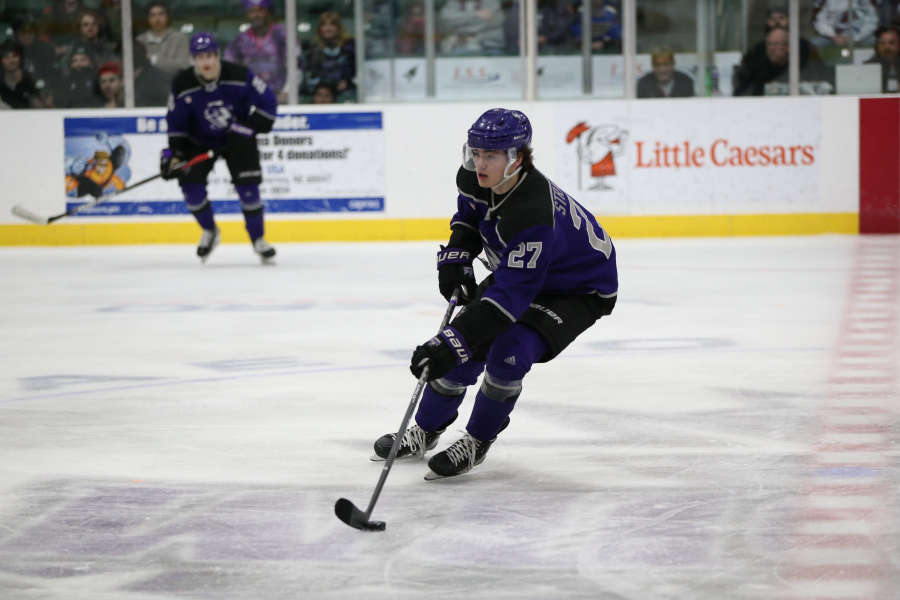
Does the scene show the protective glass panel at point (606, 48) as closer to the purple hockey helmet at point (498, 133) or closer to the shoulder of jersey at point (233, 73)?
the shoulder of jersey at point (233, 73)

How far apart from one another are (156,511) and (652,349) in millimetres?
2527

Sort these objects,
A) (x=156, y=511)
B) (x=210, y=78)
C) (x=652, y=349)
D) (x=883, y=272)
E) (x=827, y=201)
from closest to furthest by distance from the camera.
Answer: (x=156, y=511) < (x=652, y=349) < (x=883, y=272) < (x=210, y=78) < (x=827, y=201)

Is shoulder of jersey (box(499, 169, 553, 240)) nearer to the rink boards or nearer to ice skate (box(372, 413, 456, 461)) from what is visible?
ice skate (box(372, 413, 456, 461))

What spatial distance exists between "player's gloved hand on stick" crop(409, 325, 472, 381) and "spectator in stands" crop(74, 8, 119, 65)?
8565mm

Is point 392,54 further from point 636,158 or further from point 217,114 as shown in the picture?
point 217,114

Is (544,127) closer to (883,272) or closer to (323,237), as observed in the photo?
(323,237)

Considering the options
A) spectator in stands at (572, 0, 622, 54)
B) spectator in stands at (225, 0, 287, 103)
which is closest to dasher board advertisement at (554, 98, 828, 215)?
spectator in stands at (572, 0, 622, 54)

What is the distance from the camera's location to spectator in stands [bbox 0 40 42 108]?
1067cm

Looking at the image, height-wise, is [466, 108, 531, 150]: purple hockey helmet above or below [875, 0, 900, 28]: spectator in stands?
below

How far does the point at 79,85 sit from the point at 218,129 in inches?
103

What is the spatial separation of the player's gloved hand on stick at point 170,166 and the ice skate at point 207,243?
0.41m

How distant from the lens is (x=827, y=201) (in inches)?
402

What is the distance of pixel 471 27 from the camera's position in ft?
34.8

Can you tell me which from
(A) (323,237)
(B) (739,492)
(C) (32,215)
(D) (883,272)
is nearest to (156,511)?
(B) (739,492)
